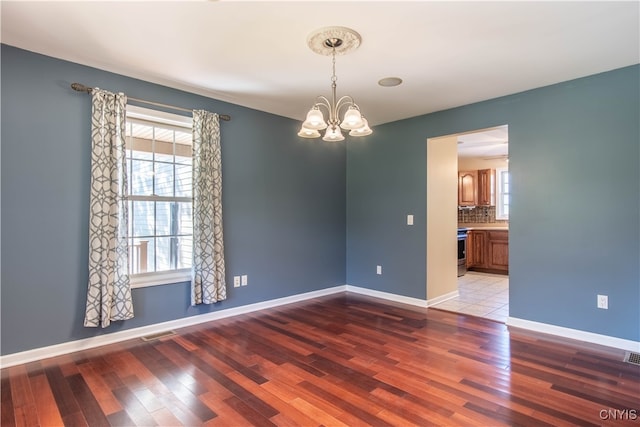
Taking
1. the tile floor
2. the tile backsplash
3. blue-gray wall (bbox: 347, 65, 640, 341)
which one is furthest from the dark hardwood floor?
the tile backsplash

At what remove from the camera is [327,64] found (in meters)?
2.96

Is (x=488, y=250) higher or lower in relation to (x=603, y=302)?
higher

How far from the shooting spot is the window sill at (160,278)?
3.30 metres

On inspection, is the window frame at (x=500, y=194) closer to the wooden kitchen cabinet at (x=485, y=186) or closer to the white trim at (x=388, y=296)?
the wooden kitchen cabinet at (x=485, y=186)

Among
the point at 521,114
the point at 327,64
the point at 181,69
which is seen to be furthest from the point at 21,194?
the point at 521,114

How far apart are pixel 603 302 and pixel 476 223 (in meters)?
4.75

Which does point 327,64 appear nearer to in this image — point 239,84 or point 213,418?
point 239,84

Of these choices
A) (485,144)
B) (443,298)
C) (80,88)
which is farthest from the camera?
(485,144)

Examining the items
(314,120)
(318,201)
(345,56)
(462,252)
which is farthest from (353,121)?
(462,252)

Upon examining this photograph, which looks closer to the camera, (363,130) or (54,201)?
(363,130)

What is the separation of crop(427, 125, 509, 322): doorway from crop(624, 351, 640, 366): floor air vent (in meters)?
1.07

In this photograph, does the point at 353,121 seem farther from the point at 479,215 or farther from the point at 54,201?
the point at 479,215

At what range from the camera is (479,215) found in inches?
303

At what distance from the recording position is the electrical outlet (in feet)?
10.1
